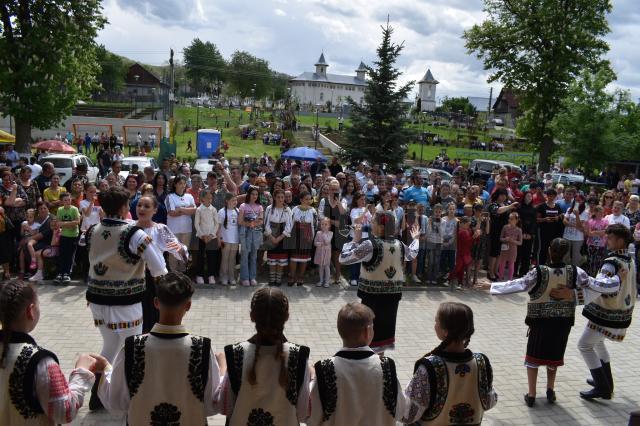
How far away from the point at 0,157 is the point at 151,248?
16.8 metres

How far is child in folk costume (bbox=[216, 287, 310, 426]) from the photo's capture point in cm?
306

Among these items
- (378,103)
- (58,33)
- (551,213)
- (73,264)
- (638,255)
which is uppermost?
(58,33)

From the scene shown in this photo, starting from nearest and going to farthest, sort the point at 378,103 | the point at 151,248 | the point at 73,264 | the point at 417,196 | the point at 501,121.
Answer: the point at 151,248
the point at 73,264
the point at 417,196
the point at 378,103
the point at 501,121

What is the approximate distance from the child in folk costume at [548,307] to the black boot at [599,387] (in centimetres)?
56

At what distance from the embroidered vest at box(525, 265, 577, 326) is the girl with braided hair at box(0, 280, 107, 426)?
4545mm

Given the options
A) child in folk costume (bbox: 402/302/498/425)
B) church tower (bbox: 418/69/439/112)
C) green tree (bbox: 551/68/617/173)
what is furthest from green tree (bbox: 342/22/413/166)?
church tower (bbox: 418/69/439/112)

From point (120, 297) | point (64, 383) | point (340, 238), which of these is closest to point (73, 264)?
point (340, 238)

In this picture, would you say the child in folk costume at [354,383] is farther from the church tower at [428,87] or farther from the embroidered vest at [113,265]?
the church tower at [428,87]

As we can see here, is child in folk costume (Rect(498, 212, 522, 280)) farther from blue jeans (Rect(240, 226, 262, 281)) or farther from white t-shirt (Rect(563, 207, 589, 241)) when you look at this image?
blue jeans (Rect(240, 226, 262, 281))

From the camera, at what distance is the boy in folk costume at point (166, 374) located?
3021 mm

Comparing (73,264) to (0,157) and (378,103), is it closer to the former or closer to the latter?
(0,157)

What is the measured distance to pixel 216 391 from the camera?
10.3 feet

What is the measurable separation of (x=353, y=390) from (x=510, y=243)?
28.8 feet

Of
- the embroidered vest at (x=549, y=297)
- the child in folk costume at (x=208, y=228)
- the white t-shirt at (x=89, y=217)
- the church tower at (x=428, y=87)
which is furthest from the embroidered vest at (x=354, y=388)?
the church tower at (x=428, y=87)
